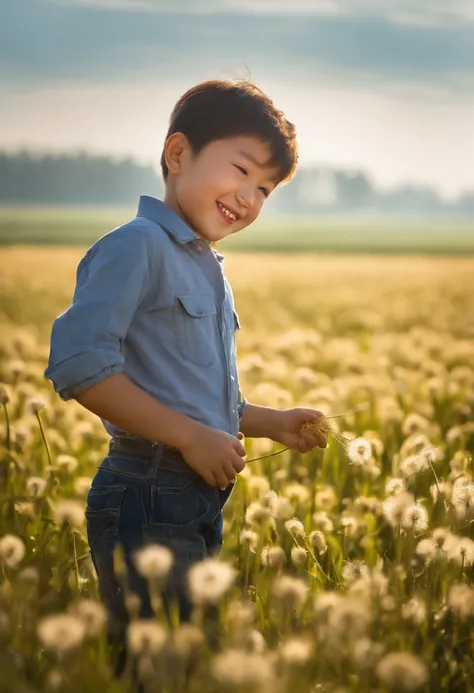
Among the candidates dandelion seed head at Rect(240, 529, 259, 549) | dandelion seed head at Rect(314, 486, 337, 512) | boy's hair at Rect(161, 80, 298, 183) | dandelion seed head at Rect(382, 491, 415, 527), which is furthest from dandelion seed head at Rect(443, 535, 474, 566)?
boy's hair at Rect(161, 80, 298, 183)

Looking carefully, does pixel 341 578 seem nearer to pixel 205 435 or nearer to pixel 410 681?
pixel 205 435

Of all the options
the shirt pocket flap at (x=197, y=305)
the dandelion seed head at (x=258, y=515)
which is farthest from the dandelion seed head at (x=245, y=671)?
the shirt pocket flap at (x=197, y=305)

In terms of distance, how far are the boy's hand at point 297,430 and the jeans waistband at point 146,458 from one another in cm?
54

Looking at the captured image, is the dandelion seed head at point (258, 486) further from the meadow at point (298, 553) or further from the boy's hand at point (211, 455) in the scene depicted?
the boy's hand at point (211, 455)

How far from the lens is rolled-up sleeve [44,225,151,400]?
250 centimetres

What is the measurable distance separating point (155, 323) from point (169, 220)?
297 millimetres

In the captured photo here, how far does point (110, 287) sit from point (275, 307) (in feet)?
28.3

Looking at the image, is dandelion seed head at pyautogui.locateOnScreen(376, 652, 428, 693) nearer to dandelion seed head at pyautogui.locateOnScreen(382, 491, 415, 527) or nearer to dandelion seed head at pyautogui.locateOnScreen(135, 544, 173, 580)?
dandelion seed head at pyautogui.locateOnScreen(135, 544, 173, 580)

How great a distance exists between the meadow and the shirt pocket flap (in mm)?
532

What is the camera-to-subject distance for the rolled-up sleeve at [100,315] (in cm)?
250

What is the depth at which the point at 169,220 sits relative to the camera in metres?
2.85

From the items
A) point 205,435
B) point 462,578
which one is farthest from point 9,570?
point 462,578

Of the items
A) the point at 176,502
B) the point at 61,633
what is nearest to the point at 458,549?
the point at 176,502

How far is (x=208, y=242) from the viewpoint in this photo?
299 centimetres
